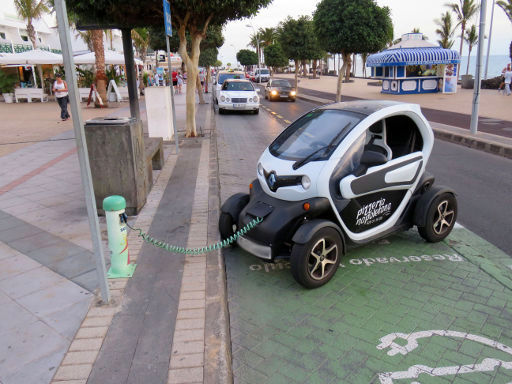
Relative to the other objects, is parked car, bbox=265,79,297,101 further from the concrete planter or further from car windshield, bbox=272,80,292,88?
the concrete planter

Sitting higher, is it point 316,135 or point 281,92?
point 316,135

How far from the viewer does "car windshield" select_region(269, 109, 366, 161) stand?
14.7 ft

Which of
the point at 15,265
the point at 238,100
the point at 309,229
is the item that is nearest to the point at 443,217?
the point at 309,229

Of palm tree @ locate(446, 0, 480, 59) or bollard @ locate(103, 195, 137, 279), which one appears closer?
bollard @ locate(103, 195, 137, 279)

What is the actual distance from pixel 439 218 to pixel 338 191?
1.61m

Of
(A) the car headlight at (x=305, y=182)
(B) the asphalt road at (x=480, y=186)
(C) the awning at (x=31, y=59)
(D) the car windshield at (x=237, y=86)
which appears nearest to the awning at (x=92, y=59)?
(C) the awning at (x=31, y=59)

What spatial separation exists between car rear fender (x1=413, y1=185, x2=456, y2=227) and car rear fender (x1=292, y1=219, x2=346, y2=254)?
132cm

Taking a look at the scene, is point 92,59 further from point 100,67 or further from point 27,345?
point 27,345

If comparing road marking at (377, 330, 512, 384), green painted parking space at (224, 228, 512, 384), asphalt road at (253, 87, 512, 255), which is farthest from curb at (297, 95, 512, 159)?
road marking at (377, 330, 512, 384)

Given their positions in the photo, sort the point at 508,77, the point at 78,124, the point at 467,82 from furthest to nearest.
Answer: the point at 467,82
the point at 508,77
the point at 78,124

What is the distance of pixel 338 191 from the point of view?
4.34 meters

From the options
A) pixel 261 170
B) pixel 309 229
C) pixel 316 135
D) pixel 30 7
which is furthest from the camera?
pixel 30 7

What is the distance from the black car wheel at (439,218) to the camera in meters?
4.98

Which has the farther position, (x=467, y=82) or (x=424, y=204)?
(x=467, y=82)
